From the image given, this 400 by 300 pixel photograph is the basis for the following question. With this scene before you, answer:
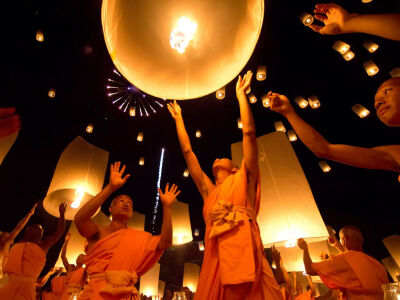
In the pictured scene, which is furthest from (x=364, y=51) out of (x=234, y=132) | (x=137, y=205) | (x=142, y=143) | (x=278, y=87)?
(x=137, y=205)

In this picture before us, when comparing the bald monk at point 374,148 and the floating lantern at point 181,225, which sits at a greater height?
the floating lantern at point 181,225

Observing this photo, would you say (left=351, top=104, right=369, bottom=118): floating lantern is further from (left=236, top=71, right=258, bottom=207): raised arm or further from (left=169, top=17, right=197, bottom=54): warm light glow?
(left=169, top=17, right=197, bottom=54): warm light glow

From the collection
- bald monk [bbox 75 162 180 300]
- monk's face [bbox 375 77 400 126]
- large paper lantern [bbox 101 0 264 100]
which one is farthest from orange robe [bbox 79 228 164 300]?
monk's face [bbox 375 77 400 126]

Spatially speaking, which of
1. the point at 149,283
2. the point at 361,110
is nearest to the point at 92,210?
the point at 361,110

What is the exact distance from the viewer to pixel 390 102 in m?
1.59

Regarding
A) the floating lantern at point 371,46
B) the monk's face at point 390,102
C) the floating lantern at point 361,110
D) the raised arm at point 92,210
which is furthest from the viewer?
the floating lantern at point 361,110

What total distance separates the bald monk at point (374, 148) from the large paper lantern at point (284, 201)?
1490 mm

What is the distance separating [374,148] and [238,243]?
3.99ft

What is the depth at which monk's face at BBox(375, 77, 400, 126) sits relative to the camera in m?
1.57

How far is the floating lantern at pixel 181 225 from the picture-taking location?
611 cm

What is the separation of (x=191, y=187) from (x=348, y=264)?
7710 mm

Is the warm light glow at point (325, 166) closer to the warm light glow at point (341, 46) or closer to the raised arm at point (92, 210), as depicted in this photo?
the warm light glow at point (341, 46)

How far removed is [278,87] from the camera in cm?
631

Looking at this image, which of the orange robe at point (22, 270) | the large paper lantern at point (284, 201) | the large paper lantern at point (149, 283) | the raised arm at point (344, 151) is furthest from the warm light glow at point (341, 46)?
the large paper lantern at point (149, 283)
